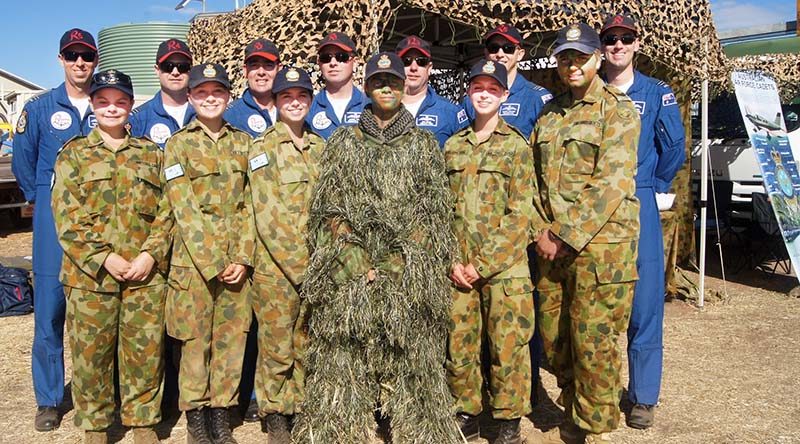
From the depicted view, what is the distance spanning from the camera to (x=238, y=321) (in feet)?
10.4

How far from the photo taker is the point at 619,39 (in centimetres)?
371

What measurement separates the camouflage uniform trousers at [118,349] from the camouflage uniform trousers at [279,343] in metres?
0.52

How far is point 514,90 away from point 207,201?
1990 millimetres

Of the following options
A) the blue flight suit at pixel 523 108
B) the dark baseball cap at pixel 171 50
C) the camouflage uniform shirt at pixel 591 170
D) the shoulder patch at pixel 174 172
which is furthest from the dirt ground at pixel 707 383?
the dark baseball cap at pixel 171 50

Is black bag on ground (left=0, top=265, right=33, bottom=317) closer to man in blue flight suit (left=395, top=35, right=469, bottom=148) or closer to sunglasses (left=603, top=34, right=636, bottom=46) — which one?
man in blue flight suit (left=395, top=35, right=469, bottom=148)

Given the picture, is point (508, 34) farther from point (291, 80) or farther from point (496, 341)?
point (496, 341)

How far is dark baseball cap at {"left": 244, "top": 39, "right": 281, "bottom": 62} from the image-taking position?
3.79 metres

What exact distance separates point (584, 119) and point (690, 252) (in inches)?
213

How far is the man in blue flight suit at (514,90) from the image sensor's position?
3.73 metres

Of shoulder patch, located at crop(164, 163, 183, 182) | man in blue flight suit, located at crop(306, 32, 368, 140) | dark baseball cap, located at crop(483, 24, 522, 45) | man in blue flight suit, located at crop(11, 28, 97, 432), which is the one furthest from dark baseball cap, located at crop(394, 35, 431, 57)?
man in blue flight suit, located at crop(11, 28, 97, 432)

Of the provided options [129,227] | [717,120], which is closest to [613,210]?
[129,227]

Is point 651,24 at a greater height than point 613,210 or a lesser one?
greater

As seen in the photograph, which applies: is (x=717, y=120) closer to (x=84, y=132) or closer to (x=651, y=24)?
(x=651, y=24)

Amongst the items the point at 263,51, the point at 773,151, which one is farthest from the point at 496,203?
the point at 773,151
